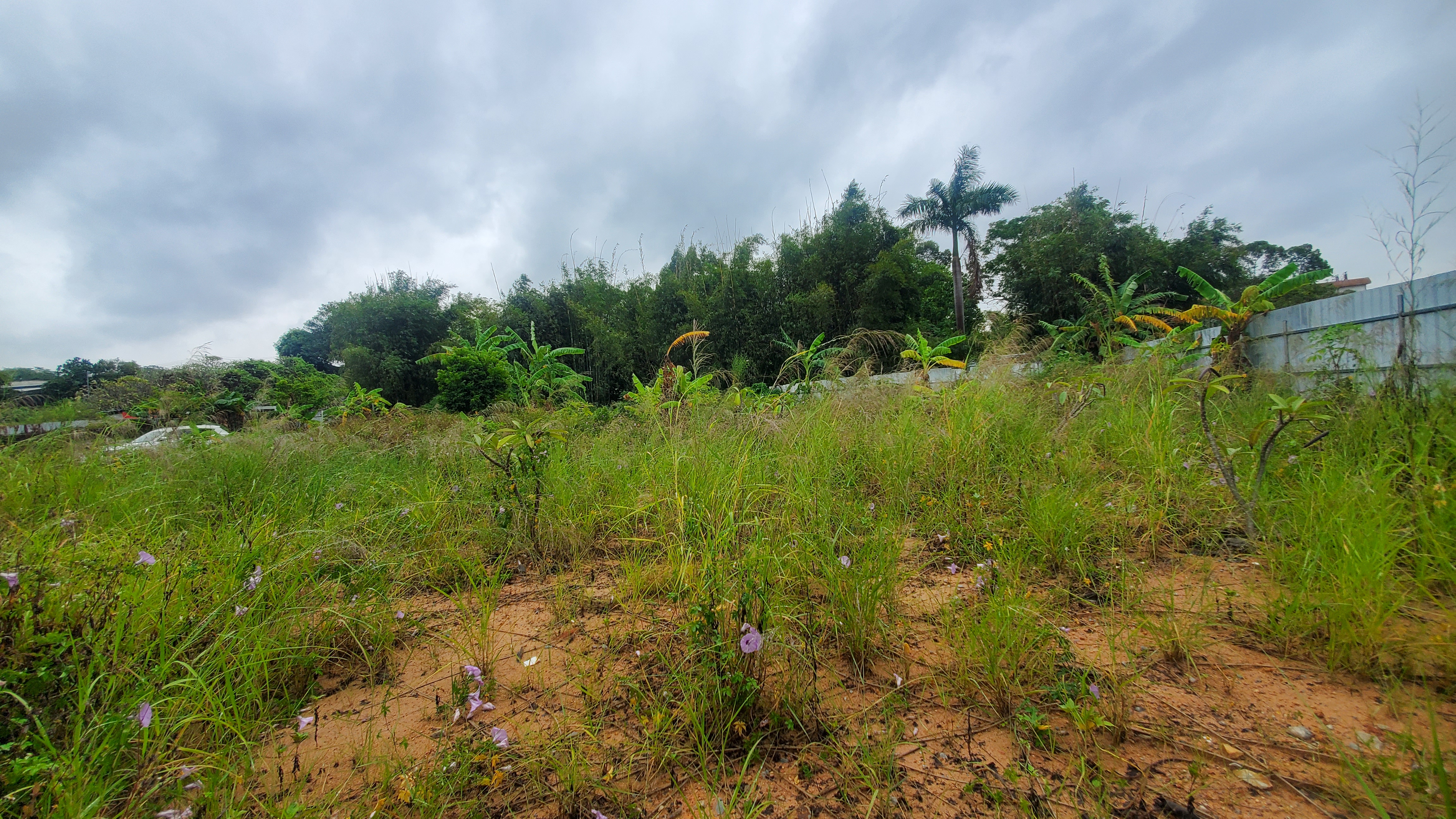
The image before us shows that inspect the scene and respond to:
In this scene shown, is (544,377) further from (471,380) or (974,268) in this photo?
(974,268)

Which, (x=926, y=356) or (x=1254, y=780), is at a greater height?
(x=926, y=356)

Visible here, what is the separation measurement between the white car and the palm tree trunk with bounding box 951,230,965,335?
656 inches

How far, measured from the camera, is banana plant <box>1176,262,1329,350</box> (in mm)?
4684

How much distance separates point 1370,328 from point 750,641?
18.5 ft

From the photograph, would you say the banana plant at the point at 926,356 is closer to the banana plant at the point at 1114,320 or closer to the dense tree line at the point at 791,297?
the banana plant at the point at 1114,320

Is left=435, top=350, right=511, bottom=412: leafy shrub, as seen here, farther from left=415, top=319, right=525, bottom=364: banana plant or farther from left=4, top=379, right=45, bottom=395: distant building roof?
left=4, top=379, right=45, bottom=395: distant building roof

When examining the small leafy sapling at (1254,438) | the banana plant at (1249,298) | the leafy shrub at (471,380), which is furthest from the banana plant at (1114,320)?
the leafy shrub at (471,380)

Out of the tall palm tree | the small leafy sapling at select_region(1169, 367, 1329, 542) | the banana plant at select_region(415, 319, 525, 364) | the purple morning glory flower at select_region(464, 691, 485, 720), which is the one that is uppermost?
the tall palm tree

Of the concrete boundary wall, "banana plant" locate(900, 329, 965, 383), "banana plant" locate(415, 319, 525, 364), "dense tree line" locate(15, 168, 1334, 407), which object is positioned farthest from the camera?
"dense tree line" locate(15, 168, 1334, 407)

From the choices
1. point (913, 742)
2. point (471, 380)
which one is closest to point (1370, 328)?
point (913, 742)

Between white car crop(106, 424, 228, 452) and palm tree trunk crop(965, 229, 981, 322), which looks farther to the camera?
palm tree trunk crop(965, 229, 981, 322)

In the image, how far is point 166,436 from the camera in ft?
12.5

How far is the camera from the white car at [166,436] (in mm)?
3363

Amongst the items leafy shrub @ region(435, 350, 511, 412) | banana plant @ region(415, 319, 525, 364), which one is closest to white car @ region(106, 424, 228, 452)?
leafy shrub @ region(435, 350, 511, 412)
